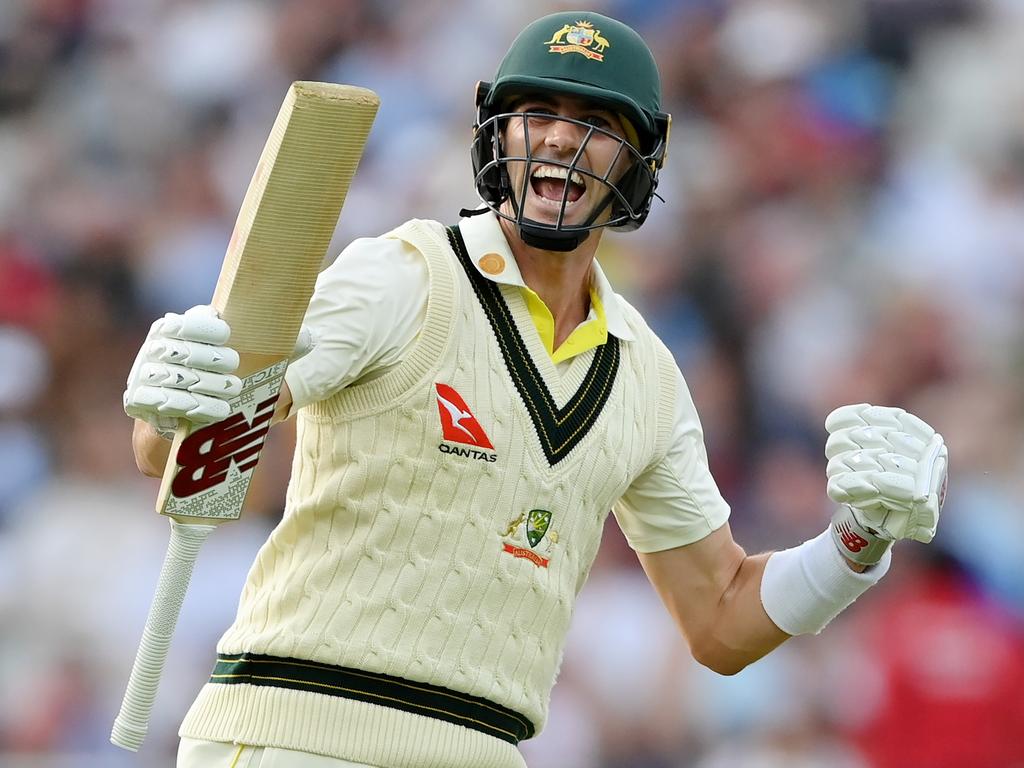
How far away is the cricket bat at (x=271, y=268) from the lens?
2191 millimetres

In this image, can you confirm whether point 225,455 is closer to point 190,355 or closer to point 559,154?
point 190,355

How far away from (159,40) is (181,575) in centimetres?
438

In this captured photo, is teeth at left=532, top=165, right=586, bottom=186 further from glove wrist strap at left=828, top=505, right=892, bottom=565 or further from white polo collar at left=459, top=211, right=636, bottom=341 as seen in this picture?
glove wrist strap at left=828, top=505, right=892, bottom=565

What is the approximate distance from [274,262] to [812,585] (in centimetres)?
111

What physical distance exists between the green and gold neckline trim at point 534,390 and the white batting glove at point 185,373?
0.57 metres

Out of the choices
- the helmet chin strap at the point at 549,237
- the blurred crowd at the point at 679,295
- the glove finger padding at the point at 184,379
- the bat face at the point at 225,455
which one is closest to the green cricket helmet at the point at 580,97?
the helmet chin strap at the point at 549,237

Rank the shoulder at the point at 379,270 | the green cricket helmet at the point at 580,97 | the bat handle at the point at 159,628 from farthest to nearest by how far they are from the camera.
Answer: the green cricket helmet at the point at 580,97
the shoulder at the point at 379,270
the bat handle at the point at 159,628

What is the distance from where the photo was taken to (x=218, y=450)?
2242mm

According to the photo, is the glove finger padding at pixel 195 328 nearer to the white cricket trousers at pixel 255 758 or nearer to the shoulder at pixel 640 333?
the white cricket trousers at pixel 255 758

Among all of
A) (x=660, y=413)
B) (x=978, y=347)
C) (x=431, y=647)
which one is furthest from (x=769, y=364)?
(x=431, y=647)

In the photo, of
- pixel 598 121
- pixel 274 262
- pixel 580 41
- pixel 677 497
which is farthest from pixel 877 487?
pixel 274 262

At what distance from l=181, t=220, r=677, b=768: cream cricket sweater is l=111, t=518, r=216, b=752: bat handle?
93mm

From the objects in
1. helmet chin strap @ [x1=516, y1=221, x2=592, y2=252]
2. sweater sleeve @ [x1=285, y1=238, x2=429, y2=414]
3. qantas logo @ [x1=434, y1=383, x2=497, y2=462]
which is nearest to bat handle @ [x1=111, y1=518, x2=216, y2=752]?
sweater sleeve @ [x1=285, y1=238, x2=429, y2=414]

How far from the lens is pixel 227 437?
224cm
